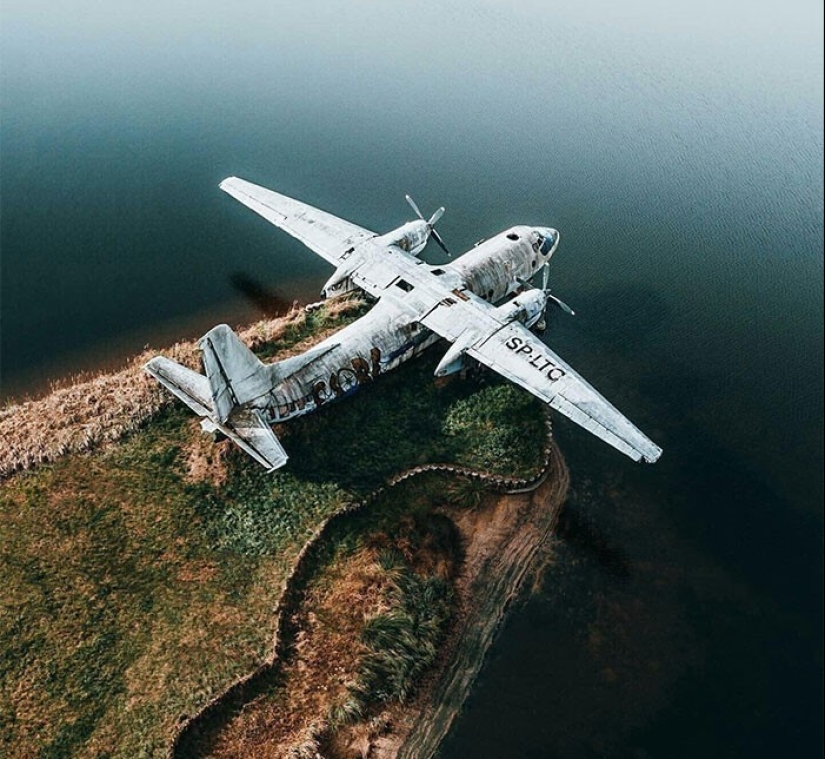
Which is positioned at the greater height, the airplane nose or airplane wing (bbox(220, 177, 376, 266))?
the airplane nose

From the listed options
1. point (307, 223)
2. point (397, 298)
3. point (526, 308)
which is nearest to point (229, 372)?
point (397, 298)

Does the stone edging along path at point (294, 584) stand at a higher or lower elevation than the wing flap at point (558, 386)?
lower

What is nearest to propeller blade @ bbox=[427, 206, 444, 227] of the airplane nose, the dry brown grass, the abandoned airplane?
the abandoned airplane

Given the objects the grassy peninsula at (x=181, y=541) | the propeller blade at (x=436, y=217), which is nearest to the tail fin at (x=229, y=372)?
the grassy peninsula at (x=181, y=541)

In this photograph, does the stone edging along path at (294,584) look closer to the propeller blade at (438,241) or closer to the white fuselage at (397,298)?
the white fuselage at (397,298)

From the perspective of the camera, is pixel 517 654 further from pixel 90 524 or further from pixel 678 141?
pixel 678 141

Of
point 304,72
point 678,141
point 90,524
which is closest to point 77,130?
point 304,72

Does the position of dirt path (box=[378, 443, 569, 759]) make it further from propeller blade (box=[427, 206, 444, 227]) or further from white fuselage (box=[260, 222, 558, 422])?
propeller blade (box=[427, 206, 444, 227])
